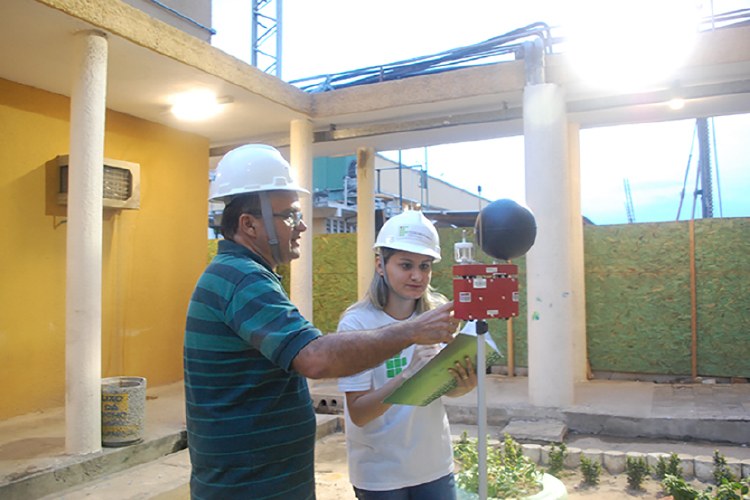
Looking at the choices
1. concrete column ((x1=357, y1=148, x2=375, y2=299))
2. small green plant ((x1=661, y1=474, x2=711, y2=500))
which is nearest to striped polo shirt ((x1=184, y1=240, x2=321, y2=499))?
small green plant ((x1=661, y1=474, x2=711, y2=500))

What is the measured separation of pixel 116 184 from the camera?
688 cm

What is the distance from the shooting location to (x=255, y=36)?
10.6 meters

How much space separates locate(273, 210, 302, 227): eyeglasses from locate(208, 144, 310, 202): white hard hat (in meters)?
0.08

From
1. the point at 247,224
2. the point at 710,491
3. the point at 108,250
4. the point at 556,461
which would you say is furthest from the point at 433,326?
the point at 108,250

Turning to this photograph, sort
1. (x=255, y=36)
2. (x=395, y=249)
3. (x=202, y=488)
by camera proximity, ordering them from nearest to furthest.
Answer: (x=202, y=488), (x=395, y=249), (x=255, y=36)

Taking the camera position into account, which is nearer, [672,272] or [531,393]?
[531,393]

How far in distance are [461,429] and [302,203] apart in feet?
11.3

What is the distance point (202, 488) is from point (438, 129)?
7452 millimetres

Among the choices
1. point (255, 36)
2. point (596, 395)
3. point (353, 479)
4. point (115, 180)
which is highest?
point (255, 36)

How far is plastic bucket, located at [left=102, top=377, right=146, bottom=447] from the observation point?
5348 mm

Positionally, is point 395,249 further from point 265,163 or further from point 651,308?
point 651,308

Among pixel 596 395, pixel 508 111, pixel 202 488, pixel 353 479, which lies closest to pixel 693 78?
pixel 508 111

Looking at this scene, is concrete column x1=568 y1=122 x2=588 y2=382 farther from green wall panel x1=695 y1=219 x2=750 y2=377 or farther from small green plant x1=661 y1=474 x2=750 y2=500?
small green plant x1=661 y1=474 x2=750 y2=500

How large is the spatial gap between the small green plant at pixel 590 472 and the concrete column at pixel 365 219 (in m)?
5.15
